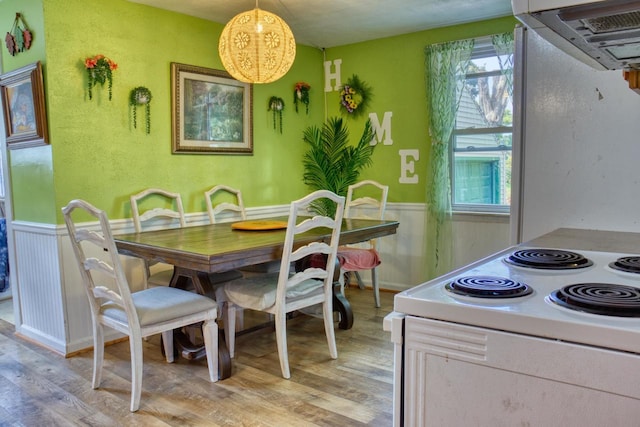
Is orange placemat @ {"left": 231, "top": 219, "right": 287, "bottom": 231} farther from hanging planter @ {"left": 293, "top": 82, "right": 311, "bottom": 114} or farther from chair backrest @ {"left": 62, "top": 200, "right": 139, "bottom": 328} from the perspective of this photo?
hanging planter @ {"left": 293, "top": 82, "right": 311, "bottom": 114}

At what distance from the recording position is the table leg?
8.64 feet

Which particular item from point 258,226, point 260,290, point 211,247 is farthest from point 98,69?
point 260,290

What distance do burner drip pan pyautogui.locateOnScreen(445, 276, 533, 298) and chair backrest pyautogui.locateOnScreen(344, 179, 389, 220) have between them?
2.93m

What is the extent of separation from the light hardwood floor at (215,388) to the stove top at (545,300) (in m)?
1.26

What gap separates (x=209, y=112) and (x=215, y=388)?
216 cm

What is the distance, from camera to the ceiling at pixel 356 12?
11.3 feet

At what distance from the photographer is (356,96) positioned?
4.61 metres

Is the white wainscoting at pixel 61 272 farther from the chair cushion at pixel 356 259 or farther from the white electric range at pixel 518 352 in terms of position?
the white electric range at pixel 518 352

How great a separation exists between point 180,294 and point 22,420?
89 centimetres

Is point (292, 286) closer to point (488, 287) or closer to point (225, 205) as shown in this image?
point (225, 205)

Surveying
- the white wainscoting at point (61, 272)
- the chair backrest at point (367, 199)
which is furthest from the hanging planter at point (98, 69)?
the chair backrest at point (367, 199)

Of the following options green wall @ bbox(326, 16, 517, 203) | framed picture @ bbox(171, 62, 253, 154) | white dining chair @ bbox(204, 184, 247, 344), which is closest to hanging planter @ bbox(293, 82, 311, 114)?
green wall @ bbox(326, 16, 517, 203)

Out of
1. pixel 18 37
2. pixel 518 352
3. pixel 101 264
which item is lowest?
pixel 101 264

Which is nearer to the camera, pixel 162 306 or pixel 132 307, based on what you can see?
pixel 132 307
